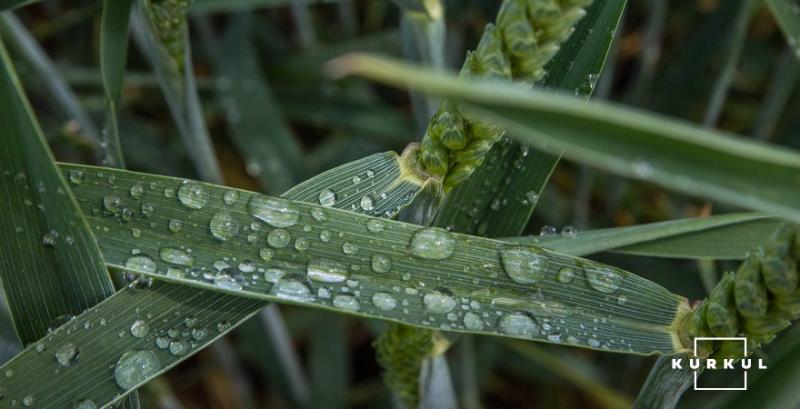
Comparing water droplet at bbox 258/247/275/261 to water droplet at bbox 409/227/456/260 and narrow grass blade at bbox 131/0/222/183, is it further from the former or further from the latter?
narrow grass blade at bbox 131/0/222/183

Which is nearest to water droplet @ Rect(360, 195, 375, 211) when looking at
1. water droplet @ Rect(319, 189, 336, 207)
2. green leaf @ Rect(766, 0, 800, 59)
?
water droplet @ Rect(319, 189, 336, 207)

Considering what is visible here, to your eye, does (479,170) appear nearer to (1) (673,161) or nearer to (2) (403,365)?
(2) (403,365)

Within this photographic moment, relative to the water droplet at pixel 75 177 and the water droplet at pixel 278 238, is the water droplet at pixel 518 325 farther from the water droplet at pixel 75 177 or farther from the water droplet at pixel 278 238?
the water droplet at pixel 75 177

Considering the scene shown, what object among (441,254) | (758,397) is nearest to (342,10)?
(441,254)

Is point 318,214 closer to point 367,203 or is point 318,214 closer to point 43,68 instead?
point 367,203

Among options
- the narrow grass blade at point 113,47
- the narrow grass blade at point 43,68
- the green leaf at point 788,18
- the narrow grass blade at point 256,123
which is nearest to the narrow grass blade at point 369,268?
the narrow grass blade at point 113,47

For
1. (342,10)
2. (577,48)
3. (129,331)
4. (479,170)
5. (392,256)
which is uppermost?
(342,10)
